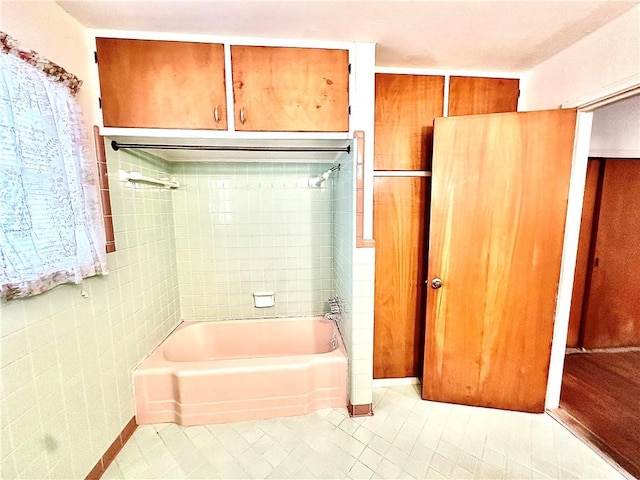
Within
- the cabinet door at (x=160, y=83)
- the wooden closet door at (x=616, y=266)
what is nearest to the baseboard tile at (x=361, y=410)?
the cabinet door at (x=160, y=83)

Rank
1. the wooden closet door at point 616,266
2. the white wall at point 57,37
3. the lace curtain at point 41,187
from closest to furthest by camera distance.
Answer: the lace curtain at point 41,187 < the white wall at point 57,37 < the wooden closet door at point 616,266

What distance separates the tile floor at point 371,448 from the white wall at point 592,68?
1.94 meters

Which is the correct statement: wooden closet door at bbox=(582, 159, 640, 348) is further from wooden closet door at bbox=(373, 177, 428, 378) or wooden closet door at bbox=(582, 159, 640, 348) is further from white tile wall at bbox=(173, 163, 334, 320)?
white tile wall at bbox=(173, 163, 334, 320)

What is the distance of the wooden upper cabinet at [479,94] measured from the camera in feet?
6.13

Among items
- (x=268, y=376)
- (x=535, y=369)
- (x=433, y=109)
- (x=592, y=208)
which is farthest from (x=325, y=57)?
(x=592, y=208)

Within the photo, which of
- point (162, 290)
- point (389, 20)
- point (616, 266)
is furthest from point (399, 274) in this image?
point (616, 266)

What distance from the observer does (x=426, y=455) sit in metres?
1.48

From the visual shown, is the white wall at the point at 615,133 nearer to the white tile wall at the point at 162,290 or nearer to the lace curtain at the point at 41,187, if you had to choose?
the white tile wall at the point at 162,290

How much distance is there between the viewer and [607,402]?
1881 millimetres

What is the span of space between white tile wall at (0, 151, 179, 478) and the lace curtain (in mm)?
134

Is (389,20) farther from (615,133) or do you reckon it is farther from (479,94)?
(615,133)

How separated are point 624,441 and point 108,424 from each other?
2915 millimetres

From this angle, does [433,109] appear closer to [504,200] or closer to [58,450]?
[504,200]

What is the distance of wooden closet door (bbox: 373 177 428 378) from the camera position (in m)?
1.91
